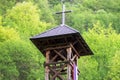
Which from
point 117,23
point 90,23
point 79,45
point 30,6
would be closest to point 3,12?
point 30,6

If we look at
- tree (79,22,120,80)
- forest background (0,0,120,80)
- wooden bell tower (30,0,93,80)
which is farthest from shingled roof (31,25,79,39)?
tree (79,22,120,80)

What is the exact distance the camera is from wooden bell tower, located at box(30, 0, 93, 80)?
1477 cm

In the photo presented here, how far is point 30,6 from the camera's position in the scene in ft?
168

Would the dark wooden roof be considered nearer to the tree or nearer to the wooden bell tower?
the wooden bell tower

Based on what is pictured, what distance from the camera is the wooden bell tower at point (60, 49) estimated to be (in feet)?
48.5

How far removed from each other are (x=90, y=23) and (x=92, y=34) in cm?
1527

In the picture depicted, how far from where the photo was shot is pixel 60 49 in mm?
15203

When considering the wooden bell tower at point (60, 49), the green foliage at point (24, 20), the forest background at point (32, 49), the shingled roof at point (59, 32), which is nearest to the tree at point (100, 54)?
the forest background at point (32, 49)

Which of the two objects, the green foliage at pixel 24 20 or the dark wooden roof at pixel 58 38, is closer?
the dark wooden roof at pixel 58 38

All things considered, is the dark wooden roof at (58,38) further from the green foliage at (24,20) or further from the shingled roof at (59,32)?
the green foliage at (24,20)

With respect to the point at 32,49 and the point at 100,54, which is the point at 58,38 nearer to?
the point at 32,49

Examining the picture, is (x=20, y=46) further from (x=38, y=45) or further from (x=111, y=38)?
(x=38, y=45)

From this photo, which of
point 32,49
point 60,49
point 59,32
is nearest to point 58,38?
point 59,32

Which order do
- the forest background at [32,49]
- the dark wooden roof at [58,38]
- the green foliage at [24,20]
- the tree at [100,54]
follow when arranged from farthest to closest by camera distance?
the green foliage at [24,20], the tree at [100,54], the forest background at [32,49], the dark wooden roof at [58,38]
